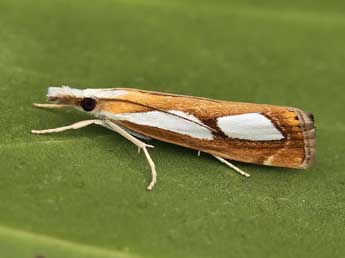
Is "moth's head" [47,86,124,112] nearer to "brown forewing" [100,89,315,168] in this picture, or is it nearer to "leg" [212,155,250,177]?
"brown forewing" [100,89,315,168]

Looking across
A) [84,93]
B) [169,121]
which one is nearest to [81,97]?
[84,93]

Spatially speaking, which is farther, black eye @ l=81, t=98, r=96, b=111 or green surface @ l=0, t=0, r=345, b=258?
black eye @ l=81, t=98, r=96, b=111

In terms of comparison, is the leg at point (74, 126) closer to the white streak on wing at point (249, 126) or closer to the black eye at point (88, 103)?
the black eye at point (88, 103)

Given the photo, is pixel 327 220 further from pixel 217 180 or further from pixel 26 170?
pixel 26 170

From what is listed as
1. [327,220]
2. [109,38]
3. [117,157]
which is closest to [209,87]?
[109,38]

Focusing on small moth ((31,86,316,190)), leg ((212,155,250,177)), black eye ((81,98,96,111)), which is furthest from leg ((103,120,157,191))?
leg ((212,155,250,177))

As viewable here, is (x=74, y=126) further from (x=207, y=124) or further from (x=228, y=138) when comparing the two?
(x=228, y=138)

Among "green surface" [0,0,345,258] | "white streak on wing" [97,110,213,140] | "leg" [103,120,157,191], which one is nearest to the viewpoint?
"green surface" [0,0,345,258]
